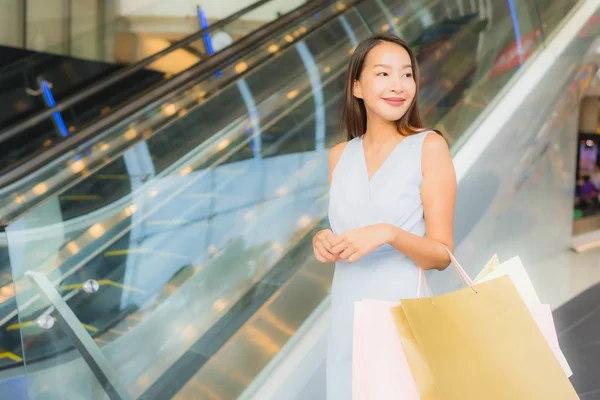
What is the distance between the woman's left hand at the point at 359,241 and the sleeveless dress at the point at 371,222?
128 mm

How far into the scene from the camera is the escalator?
227 cm

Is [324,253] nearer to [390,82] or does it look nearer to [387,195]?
[387,195]

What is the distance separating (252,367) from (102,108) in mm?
5368

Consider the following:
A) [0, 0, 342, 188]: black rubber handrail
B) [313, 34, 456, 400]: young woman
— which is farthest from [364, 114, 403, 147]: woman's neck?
[0, 0, 342, 188]: black rubber handrail

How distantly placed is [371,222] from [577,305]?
3.05 m

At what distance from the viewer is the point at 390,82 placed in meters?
1.42

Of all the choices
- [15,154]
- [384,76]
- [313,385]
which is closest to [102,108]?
[15,154]

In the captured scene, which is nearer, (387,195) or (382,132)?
(387,195)

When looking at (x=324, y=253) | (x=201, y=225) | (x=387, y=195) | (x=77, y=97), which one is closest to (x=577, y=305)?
(x=201, y=225)

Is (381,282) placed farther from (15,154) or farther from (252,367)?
(15,154)

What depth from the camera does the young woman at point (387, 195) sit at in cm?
136

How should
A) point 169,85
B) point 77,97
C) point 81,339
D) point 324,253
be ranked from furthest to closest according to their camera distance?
point 77,97 → point 169,85 → point 81,339 → point 324,253

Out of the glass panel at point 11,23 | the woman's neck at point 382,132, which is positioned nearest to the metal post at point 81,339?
the woman's neck at point 382,132

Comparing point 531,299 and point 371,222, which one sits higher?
point 371,222
